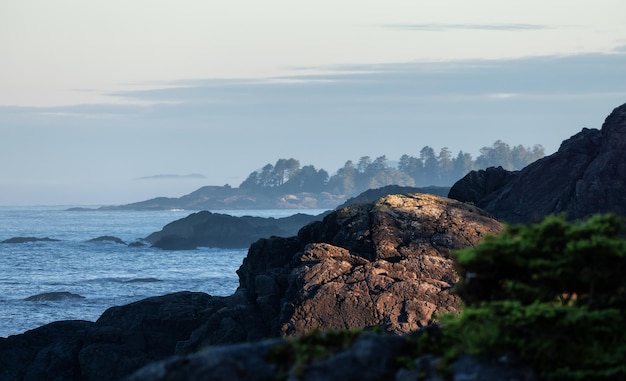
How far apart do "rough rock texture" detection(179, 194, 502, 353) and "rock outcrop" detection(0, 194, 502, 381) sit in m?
0.03

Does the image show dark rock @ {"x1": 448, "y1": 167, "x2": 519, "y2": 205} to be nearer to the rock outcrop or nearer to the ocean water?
the rock outcrop

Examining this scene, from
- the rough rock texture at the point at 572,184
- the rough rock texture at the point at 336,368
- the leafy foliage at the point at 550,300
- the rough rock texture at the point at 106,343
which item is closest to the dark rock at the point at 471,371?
the rough rock texture at the point at 336,368

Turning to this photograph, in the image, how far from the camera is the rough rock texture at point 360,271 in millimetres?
31031

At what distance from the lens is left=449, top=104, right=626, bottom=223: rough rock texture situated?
127 ft

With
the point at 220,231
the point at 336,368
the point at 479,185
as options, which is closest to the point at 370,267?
the point at 479,185

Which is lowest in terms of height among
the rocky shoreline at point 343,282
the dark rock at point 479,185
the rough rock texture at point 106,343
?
the rough rock texture at point 106,343

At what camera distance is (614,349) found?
1318cm

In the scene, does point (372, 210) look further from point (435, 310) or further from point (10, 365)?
point (10, 365)

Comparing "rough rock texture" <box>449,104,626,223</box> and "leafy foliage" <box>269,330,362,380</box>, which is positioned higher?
"rough rock texture" <box>449,104,626,223</box>

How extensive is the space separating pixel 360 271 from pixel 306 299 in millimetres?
2046

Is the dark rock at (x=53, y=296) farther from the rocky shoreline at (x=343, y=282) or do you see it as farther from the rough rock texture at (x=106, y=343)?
the rocky shoreline at (x=343, y=282)

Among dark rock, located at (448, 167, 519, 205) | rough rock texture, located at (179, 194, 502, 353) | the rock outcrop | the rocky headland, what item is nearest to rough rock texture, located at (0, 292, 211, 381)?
the rock outcrop

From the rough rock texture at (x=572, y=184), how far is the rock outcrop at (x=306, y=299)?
14.8 feet

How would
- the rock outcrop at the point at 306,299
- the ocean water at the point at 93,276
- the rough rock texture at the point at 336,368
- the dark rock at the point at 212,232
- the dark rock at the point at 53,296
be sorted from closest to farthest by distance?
1. the rough rock texture at the point at 336,368
2. the rock outcrop at the point at 306,299
3. the ocean water at the point at 93,276
4. the dark rock at the point at 53,296
5. the dark rock at the point at 212,232
